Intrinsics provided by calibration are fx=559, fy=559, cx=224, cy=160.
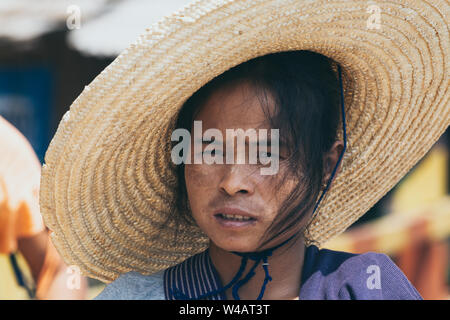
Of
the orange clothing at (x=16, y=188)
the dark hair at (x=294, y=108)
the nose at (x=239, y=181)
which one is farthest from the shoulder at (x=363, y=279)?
the orange clothing at (x=16, y=188)

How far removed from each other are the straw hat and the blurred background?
1545 millimetres

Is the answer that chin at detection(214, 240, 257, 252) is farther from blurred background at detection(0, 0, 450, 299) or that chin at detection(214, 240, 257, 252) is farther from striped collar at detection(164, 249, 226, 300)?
blurred background at detection(0, 0, 450, 299)

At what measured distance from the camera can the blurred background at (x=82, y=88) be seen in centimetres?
289

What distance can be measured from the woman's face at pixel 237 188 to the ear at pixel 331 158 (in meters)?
0.17

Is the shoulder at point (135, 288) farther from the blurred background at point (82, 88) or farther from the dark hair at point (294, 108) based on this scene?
the blurred background at point (82, 88)

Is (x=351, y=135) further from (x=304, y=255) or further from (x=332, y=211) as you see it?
(x=304, y=255)

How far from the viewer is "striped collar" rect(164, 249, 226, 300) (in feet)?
4.10

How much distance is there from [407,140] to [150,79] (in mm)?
732

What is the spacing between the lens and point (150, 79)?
1.06 m

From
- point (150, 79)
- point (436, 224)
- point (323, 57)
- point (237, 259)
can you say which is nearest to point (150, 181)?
point (237, 259)

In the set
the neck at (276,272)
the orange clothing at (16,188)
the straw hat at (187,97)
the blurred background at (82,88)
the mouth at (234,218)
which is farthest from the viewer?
the blurred background at (82,88)

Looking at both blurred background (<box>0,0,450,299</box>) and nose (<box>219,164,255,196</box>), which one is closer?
nose (<box>219,164,255,196</box>)

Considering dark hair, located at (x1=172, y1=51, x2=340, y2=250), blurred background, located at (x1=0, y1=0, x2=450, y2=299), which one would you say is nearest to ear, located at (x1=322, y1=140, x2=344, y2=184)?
dark hair, located at (x1=172, y1=51, x2=340, y2=250)

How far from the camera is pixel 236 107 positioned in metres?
1.16
